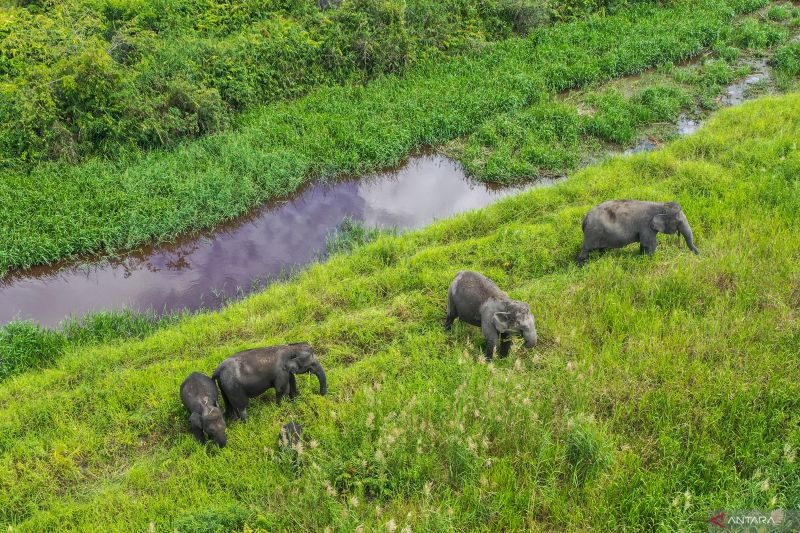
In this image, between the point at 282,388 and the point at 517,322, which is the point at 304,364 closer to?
the point at 282,388

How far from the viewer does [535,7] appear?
18688 mm

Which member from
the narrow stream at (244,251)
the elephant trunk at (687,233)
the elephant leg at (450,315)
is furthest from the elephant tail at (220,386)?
the elephant trunk at (687,233)

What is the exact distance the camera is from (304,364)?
679 cm

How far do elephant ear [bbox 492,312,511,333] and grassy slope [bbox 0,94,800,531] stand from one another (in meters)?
0.47

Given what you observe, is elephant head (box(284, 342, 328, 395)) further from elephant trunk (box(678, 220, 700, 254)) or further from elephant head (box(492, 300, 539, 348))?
elephant trunk (box(678, 220, 700, 254))

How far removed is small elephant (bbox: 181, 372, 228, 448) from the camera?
6.34 meters

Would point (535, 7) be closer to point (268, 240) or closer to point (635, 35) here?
point (635, 35)

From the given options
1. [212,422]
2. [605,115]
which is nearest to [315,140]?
[605,115]

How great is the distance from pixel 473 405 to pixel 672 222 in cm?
466

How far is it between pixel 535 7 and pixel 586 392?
52.2ft

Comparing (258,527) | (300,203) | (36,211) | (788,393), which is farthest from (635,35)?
(258,527)

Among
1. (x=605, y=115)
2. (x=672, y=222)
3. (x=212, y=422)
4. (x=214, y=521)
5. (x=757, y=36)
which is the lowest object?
(x=214, y=521)

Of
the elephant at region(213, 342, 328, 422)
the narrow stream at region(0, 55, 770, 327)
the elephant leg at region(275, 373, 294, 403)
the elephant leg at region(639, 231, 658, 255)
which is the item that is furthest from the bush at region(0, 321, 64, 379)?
the elephant leg at region(639, 231, 658, 255)

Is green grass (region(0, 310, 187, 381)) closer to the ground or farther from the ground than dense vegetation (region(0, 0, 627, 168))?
closer to the ground
